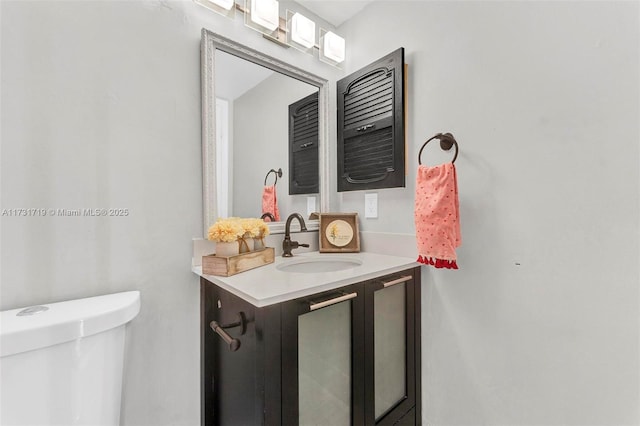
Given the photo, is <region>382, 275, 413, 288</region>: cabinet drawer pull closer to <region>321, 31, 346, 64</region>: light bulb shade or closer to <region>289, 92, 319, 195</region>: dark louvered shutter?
<region>289, 92, 319, 195</region>: dark louvered shutter

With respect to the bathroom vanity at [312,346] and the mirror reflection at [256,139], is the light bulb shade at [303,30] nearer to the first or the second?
the mirror reflection at [256,139]

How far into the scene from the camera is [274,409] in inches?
31.9

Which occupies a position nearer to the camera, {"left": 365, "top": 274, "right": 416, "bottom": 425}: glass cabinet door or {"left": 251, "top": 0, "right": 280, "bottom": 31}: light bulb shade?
{"left": 365, "top": 274, "right": 416, "bottom": 425}: glass cabinet door

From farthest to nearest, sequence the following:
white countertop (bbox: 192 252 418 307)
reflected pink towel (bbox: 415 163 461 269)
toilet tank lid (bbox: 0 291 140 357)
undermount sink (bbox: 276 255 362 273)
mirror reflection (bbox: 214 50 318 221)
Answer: undermount sink (bbox: 276 255 362 273) < mirror reflection (bbox: 214 50 318 221) < reflected pink towel (bbox: 415 163 461 269) < white countertop (bbox: 192 252 418 307) < toilet tank lid (bbox: 0 291 140 357)

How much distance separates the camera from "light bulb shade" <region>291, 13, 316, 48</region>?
1401mm

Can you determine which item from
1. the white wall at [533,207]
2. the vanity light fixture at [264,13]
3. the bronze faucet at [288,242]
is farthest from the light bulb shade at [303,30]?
the bronze faucet at [288,242]

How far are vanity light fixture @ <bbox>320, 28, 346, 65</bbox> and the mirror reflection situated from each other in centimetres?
20

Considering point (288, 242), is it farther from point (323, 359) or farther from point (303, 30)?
point (303, 30)

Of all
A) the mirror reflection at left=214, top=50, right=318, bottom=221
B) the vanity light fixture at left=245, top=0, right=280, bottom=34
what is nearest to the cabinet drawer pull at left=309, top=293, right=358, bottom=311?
the mirror reflection at left=214, top=50, right=318, bottom=221

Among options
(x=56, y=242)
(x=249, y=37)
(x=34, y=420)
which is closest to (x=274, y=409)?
(x=34, y=420)

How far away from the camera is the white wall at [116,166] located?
0.83 metres

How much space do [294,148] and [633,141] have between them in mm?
1270

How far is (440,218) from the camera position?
3.59 ft

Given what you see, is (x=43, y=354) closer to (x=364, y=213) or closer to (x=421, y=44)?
Answer: (x=364, y=213)
